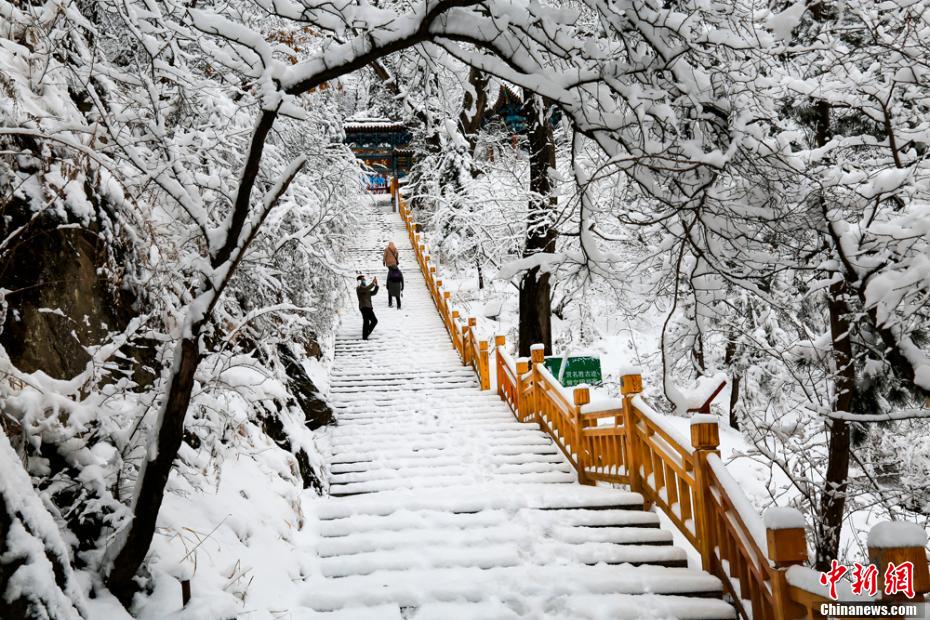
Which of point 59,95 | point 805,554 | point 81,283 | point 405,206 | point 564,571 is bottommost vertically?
point 564,571

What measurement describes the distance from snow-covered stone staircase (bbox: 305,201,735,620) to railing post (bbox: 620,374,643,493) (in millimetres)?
164

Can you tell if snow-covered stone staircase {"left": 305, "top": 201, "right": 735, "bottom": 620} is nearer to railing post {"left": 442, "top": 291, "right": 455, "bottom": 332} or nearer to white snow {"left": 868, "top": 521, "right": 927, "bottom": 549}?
white snow {"left": 868, "top": 521, "right": 927, "bottom": 549}

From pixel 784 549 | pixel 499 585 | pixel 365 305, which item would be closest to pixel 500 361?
pixel 365 305

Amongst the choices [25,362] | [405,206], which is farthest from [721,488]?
[405,206]

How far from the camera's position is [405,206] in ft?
118

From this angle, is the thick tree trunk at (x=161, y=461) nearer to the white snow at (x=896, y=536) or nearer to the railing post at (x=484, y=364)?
the white snow at (x=896, y=536)

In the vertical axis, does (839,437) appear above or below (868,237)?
below

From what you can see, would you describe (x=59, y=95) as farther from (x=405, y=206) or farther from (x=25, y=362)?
(x=405, y=206)

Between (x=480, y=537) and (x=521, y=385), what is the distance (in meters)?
4.96

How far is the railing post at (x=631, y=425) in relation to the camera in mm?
6219

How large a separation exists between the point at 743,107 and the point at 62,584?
4.04 meters

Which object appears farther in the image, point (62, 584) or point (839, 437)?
point (839, 437)

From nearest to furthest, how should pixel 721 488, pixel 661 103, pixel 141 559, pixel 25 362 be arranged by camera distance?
pixel 661 103, pixel 141 559, pixel 25 362, pixel 721 488

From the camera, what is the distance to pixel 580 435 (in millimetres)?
7492
